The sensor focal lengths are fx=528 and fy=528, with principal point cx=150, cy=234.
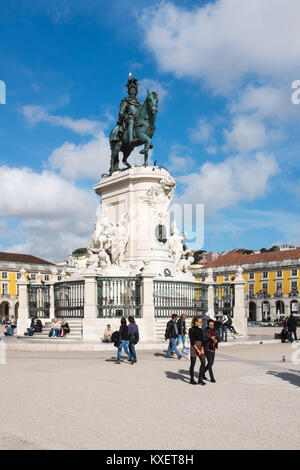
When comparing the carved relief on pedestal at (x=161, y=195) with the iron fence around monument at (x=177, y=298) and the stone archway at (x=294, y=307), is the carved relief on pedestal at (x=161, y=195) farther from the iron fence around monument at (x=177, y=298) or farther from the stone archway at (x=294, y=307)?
the stone archway at (x=294, y=307)

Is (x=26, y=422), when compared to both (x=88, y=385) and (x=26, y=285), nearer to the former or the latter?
(x=88, y=385)

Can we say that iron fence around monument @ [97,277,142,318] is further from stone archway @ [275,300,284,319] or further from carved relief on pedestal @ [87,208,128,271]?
stone archway @ [275,300,284,319]

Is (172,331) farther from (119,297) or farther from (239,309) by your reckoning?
(239,309)

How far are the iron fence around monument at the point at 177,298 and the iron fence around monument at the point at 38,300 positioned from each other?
612 centimetres

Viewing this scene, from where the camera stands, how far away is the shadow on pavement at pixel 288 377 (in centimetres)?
1038

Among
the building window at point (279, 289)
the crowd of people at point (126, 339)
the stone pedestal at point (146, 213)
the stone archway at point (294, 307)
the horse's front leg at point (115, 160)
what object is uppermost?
the horse's front leg at point (115, 160)

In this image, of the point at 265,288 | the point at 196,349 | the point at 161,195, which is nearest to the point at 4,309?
the point at 265,288

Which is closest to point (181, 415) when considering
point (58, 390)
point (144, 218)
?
point (58, 390)

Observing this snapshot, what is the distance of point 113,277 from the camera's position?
2062cm

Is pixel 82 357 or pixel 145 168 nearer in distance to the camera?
pixel 82 357

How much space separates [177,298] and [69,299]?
15.2 ft

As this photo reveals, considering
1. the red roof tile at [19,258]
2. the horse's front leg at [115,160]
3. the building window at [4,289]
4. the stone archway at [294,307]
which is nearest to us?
the horse's front leg at [115,160]

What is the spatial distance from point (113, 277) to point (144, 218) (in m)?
4.09

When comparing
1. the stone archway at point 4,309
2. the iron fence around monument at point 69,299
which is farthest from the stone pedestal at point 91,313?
the stone archway at point 4,309
